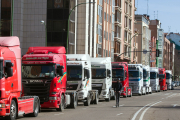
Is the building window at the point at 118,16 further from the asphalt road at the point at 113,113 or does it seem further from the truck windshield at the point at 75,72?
the truck windshield at the point at 75,72

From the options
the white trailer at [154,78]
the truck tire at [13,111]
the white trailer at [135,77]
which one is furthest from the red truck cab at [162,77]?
the truck tire at [13,111]

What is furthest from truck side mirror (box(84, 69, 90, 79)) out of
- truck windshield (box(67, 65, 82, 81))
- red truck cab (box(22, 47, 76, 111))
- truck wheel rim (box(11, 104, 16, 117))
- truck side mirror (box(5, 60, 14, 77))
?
truck side mirror (box(5, 60, 14, 77))

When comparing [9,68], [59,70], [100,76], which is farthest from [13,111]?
[100,76]

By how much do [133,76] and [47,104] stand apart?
2590cm

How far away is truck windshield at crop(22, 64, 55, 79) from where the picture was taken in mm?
20438

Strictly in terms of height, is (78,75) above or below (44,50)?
below

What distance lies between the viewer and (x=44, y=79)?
66.8ft

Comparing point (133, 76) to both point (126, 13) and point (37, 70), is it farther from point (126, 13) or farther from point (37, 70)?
point (126, 13)

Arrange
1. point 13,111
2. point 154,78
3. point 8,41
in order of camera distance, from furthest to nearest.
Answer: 1. point 154,78
2. point 8,41
3. point 13,111

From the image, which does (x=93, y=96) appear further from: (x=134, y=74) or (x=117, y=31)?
(x=117, y=31)

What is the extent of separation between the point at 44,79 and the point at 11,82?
15.1 feet

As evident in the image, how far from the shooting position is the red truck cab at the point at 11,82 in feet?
49.1

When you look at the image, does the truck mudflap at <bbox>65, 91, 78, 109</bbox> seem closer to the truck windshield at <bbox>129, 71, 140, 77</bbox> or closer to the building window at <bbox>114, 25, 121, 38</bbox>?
the truck windshield at <bbox>129, 71, 140, 77</bbox>

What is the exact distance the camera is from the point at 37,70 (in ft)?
67.5
